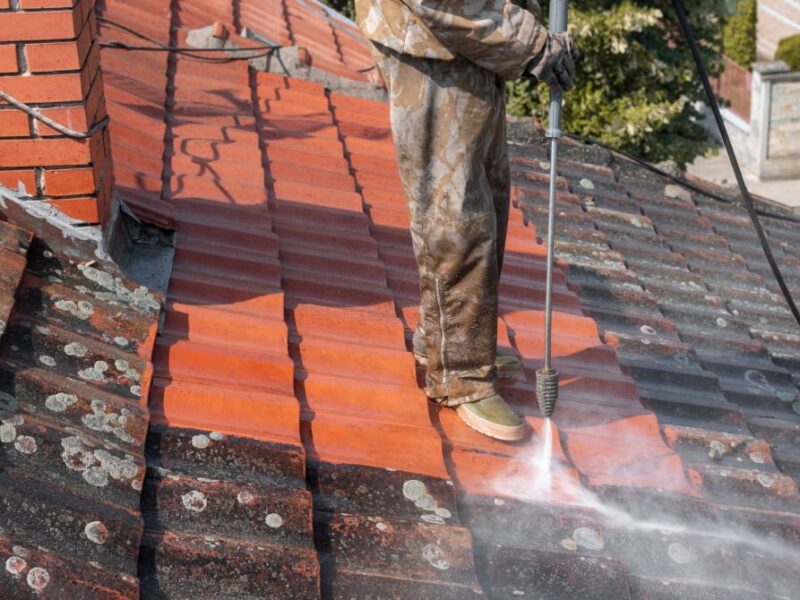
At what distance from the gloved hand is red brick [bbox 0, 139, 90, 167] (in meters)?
1.13

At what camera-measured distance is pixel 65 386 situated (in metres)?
2.65

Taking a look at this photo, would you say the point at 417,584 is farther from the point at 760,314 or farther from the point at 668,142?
A: the point at 668,142

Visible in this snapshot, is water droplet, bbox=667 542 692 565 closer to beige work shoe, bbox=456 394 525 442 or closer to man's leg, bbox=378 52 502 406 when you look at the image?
beige work shoe, bbox=456 394 525 442

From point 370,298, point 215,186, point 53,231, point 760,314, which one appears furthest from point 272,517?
point 760,314

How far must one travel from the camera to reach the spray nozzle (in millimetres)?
3246

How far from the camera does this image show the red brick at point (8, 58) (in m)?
2.96

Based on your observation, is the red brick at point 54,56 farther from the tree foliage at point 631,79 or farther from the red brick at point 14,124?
the tree foliage at point 631,79

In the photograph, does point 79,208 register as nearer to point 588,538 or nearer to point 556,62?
point 556,62

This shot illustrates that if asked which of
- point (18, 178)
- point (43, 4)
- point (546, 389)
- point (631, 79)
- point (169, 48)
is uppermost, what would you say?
point (43, 4)

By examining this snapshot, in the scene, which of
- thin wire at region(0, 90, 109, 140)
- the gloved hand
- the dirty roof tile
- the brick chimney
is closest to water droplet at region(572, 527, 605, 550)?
the dirty roof tile

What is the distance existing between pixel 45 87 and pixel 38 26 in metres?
0.15

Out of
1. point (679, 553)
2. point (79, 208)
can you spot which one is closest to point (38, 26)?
point (79, 208)

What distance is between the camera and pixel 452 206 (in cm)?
316

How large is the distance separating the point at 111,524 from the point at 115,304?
0.89m
